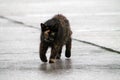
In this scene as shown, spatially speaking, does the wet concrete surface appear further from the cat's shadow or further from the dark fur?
the dark fur

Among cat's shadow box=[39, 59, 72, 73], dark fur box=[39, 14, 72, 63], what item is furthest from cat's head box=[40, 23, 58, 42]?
cat's shadow box=[39, 59, 72, 73]

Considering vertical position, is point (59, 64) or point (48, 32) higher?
point (48, 32)

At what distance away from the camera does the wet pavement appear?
33.0 ft

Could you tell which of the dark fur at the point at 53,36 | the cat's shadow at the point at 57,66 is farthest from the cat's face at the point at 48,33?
the cat's shadow at the point at 57,66

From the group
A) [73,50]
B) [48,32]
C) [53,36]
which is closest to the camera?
[48,32]

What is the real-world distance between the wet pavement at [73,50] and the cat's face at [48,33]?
0.49 metres

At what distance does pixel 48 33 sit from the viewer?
1063 cm

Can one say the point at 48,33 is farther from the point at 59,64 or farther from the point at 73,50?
the point at 73,50

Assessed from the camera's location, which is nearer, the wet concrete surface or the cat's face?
the wet concrete surface

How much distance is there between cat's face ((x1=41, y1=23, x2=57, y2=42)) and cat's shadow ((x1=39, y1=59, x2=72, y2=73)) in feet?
1.55

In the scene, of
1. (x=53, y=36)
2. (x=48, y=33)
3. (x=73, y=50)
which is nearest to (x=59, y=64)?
(x=53, y=36)

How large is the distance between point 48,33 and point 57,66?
2.12 feet

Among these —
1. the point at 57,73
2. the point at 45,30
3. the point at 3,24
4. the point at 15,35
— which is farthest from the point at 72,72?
the point at 3,24

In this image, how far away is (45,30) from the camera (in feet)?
35.0
